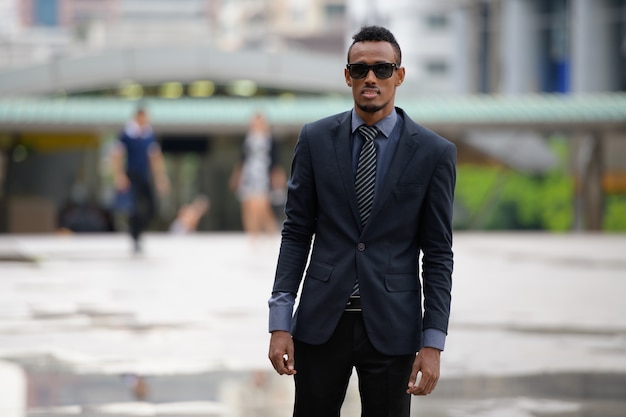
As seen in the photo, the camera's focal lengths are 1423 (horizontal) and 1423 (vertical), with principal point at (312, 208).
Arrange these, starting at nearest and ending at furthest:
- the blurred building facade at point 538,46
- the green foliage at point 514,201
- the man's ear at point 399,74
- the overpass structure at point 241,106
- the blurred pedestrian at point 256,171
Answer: the man's ear at point 399,74 → the blurred pedestrian at point 256,171 → the overpass structure at point 241,106 → the green foliage at point 514,201 → the blurred building facade at point 538,46

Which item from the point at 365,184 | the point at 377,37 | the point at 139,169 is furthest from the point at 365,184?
the point at 139,169

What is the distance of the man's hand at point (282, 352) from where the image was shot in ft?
14.4

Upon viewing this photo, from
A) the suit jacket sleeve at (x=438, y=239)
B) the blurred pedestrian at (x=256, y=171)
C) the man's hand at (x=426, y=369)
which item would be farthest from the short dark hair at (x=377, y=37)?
the blurred pedestrian at (x=256, y=171)

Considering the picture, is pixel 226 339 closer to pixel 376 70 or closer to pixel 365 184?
pixel 365 184

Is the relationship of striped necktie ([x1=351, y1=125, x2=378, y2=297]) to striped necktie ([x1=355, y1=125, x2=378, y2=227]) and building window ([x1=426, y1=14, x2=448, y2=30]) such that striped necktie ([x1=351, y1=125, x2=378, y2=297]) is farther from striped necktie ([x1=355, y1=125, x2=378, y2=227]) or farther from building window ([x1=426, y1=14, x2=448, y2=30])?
building window ([x1=426, y1=14, x2=448, y2=30])

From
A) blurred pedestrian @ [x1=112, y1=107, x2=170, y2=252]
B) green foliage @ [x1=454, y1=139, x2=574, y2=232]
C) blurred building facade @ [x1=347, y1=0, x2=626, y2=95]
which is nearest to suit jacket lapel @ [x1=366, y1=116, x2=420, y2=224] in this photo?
blurred pedestrian @ [x1=112, y1=107, x2=170, y2=252]

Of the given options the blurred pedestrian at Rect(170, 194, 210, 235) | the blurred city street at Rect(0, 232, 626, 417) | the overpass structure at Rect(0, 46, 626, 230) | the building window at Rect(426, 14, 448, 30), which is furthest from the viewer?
the building window at Rect(426, 14, 448, 30)

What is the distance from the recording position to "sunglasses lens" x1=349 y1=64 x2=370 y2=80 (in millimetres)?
4355

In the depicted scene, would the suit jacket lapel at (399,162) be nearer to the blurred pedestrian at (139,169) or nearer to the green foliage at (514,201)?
the blurred pedestrian at (139,169)

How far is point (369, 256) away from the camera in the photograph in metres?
4.33

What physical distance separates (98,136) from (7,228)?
4.01 metres

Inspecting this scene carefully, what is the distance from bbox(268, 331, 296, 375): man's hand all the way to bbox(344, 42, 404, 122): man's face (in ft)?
2.41

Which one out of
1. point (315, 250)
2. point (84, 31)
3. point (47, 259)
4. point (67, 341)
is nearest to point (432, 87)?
point (47, 259)

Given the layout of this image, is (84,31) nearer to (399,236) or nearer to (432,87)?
(432,87)
